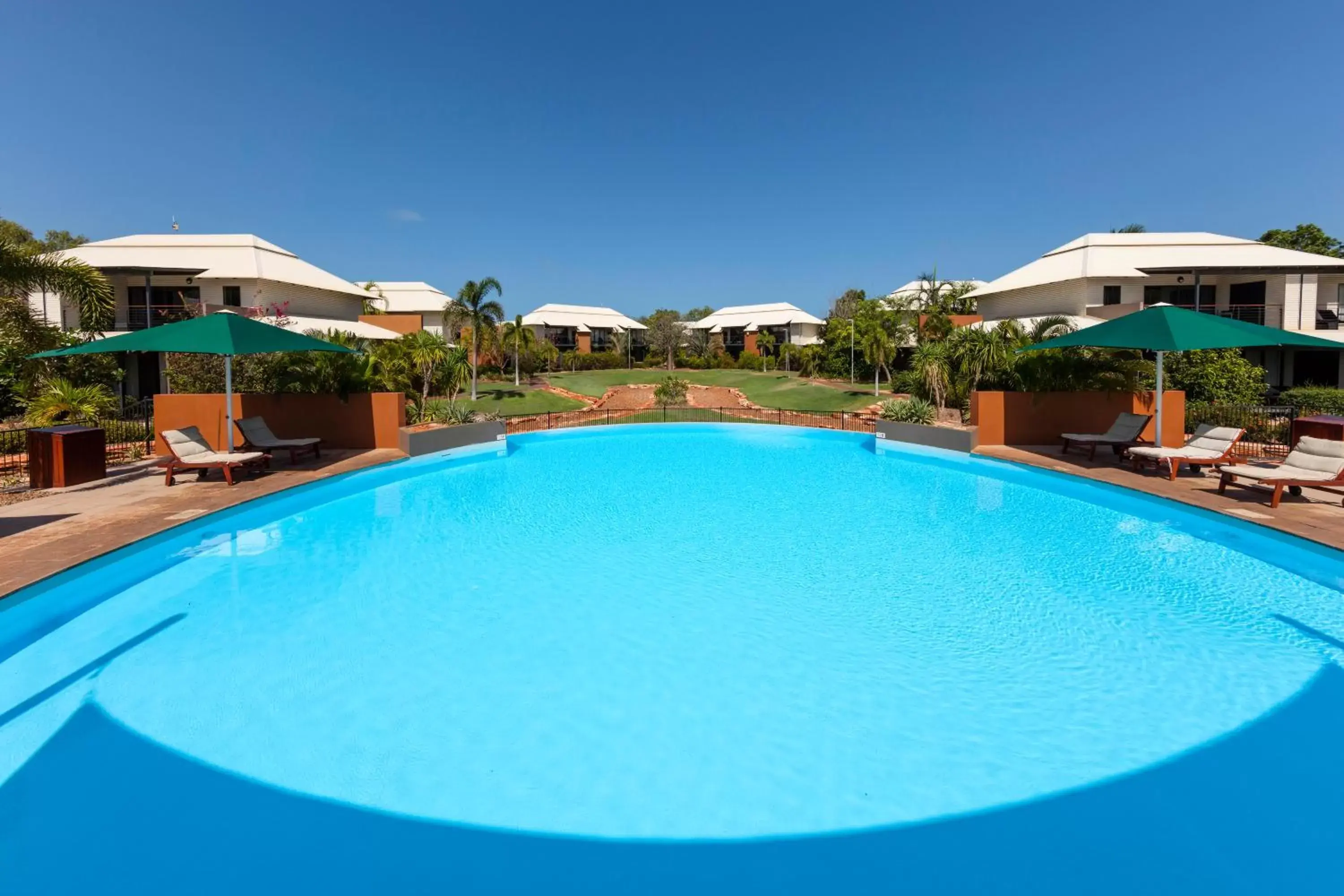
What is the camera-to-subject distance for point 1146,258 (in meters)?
26.0

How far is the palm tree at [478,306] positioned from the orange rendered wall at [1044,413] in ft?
71.1

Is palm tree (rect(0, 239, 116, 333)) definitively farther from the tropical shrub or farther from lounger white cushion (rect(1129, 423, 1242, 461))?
the tropical shrub

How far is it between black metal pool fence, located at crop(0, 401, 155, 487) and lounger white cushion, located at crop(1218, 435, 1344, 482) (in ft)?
57.5

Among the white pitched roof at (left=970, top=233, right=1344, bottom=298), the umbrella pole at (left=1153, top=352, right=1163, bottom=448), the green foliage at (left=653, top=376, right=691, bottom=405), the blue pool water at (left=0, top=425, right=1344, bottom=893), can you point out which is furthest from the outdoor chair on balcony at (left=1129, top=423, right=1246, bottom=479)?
the green foliage at (left=653, top=376, right=691, bottom=405)

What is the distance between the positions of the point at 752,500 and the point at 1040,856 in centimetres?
805

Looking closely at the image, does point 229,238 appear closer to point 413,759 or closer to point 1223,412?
point 413,759

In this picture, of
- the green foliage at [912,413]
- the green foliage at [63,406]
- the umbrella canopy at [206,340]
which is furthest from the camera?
the green foliage at [912,413]

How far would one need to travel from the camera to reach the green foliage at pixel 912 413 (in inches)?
718

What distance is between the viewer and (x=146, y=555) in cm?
721

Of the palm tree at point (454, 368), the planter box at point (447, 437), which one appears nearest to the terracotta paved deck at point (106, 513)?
the planter box at point (447, 437)

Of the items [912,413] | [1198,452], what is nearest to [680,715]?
[1198,452]

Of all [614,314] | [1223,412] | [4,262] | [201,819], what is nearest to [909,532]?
[201,819]

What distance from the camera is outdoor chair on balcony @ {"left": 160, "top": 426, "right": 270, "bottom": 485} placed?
34.3 feet

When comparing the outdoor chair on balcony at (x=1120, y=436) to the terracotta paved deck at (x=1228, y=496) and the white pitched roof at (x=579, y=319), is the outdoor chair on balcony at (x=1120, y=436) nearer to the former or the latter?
the terracotta paved deck at (x=1228, y=496)
